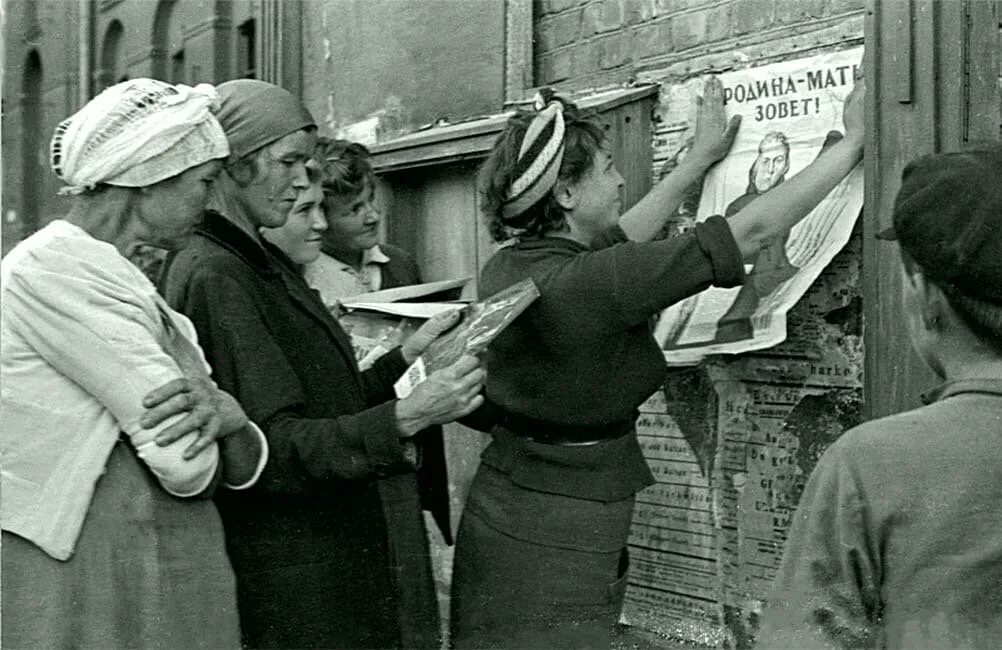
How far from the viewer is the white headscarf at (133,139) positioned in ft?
7.68

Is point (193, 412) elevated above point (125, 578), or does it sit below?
above

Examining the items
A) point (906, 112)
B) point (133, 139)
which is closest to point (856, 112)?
point (906, 112)

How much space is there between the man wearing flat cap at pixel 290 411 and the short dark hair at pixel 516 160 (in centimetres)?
44

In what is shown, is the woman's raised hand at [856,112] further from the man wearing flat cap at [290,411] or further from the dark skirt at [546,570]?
the man wearing flat cap at [290,411]

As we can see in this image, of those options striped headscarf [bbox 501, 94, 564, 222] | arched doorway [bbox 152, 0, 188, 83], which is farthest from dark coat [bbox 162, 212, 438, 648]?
arched doorway [bbox 152, 0, 188, 83]

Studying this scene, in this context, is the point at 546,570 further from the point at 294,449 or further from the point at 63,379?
the point at 63,379

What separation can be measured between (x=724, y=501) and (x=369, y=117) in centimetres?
271

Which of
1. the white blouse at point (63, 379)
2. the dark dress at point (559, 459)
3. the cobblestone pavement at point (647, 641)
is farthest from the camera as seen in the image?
Answer: the cobblestone pavement at point (647, 641)

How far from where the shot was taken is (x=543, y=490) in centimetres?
289

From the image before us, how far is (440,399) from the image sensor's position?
8.57 feet

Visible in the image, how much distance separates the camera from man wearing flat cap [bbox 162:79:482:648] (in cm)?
259

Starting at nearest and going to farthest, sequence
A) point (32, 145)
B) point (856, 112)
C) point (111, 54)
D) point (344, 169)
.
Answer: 1. point (856, 112)
2. point (344, 169)
3. point (111, 54)
4. point (32, 145)

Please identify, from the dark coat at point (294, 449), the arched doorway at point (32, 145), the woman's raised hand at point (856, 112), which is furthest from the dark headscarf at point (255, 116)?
the arched doorway at point (32, 145)

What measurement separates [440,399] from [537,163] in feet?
2.08
